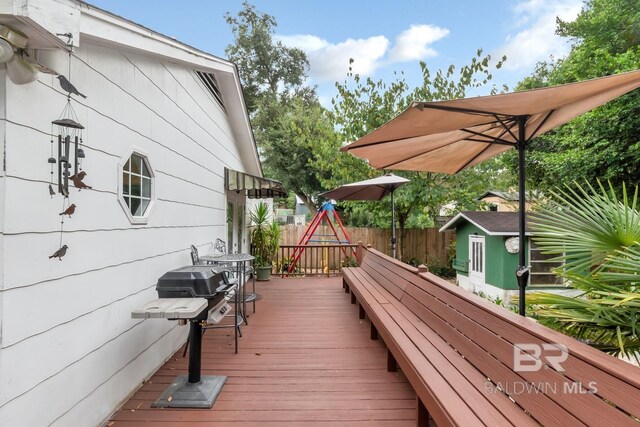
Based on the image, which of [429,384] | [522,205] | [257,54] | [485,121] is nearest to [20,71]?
[429,384]

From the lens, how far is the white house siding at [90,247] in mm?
1724

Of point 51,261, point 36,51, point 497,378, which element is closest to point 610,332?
point 497,378

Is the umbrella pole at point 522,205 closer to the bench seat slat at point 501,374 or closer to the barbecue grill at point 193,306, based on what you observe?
the bench seat slat at point 501,374

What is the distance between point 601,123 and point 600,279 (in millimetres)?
7492

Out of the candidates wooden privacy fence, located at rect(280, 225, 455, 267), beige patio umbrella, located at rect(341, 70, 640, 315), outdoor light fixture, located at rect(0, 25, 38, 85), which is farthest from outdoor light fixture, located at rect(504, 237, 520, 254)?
outdoor light fixture, located at rect(0, 25, 38, 85)

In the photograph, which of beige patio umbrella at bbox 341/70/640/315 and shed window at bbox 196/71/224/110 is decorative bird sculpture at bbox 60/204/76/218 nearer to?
beige patio umbrella at bbox 341/70/640/315

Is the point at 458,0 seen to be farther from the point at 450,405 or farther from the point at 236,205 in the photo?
the point at 450,405

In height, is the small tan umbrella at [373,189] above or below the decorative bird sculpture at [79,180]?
above

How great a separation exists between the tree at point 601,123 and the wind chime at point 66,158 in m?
7.95

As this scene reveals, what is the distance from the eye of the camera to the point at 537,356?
1.54m

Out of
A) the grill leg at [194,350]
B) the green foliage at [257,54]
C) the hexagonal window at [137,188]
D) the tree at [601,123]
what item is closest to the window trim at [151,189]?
the hexagonal window at [137,188]

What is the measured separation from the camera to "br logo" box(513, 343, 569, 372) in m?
1.45

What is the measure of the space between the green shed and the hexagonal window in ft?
25.5

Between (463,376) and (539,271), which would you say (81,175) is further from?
(539,271)
